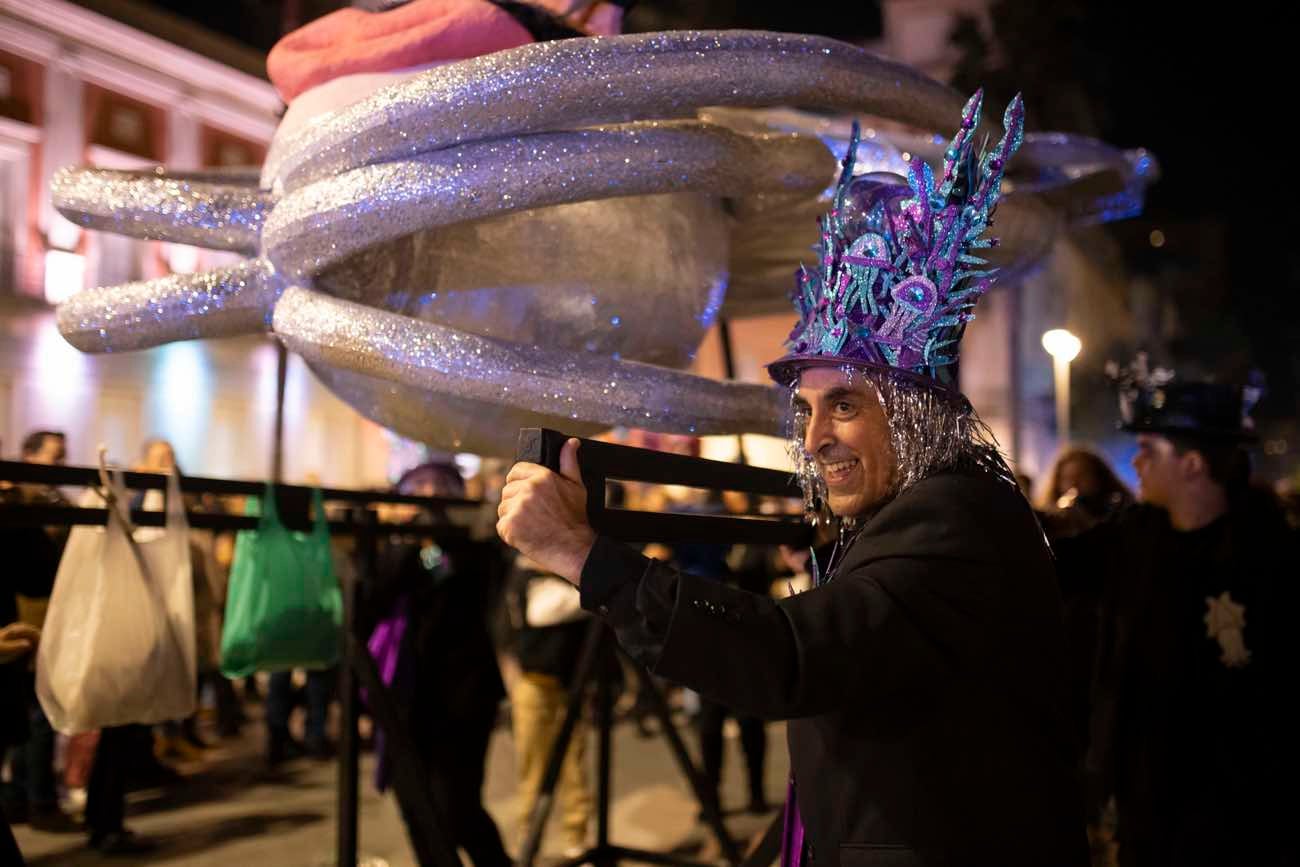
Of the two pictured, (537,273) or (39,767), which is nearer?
(537,273)

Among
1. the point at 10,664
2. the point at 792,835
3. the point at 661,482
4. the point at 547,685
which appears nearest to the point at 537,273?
the point at 661,482

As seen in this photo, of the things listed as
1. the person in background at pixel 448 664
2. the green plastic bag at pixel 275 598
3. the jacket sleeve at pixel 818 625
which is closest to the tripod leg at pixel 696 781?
the person in background at pixel 448 664

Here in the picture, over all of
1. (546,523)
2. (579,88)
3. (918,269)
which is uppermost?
(579,88)

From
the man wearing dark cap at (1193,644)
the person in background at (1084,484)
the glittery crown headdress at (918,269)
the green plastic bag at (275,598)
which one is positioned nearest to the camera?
the glittery crown headdress at (918,269)

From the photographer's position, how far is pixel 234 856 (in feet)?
13.9

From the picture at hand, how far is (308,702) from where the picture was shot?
6.41m

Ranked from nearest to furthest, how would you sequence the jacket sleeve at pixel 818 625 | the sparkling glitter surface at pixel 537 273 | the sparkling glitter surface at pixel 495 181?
the jacket sleeve at pixel 818 625
the sparkling glitter surface at pixel 495 181
the sparkling glitter surface at pixel 537 273

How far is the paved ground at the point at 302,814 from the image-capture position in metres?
4.25

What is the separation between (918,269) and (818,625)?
1.82 feet

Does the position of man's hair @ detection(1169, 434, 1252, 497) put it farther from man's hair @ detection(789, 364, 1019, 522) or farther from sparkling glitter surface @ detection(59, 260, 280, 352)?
sparkling glitter surface @ detection(59, 260, 280, 352)

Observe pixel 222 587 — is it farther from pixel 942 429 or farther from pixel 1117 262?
pixel 1117 262

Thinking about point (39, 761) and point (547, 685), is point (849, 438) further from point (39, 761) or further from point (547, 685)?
point (39, 761)

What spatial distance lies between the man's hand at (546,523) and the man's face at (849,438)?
43 centimetres

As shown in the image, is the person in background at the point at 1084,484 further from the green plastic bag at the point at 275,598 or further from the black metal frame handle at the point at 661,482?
the green plastic bag at the point at 275,598
